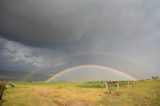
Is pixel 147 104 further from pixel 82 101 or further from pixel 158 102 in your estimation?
pixel 82 101

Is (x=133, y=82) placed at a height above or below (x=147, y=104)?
above

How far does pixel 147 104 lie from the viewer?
42.2 metres

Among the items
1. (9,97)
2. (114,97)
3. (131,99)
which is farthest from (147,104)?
(9,97)

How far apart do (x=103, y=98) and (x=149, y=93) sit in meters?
14.5

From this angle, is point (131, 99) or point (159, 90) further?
point (159, 90)

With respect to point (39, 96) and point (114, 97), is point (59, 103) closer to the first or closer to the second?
point (39, 96)

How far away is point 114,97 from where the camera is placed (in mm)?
42500

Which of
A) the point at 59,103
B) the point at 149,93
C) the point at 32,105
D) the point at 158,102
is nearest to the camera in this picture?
the point at 32,105

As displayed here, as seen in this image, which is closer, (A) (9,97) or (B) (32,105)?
(B) (32,105)

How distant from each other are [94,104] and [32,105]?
10.3 meters

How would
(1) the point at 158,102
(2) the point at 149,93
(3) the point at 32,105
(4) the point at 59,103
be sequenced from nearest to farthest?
(3) the point at 32,105, (4) the point at 59,103, (1) the point at 158,102, (2) the point at 149,93

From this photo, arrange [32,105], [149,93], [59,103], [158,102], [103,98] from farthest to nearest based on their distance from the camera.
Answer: [149,93] → [158,102] → [103,98] → [59,103] → [32,105]

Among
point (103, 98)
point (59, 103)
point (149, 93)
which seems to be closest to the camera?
point (59, 103)

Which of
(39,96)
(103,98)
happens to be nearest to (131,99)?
(103,98)
